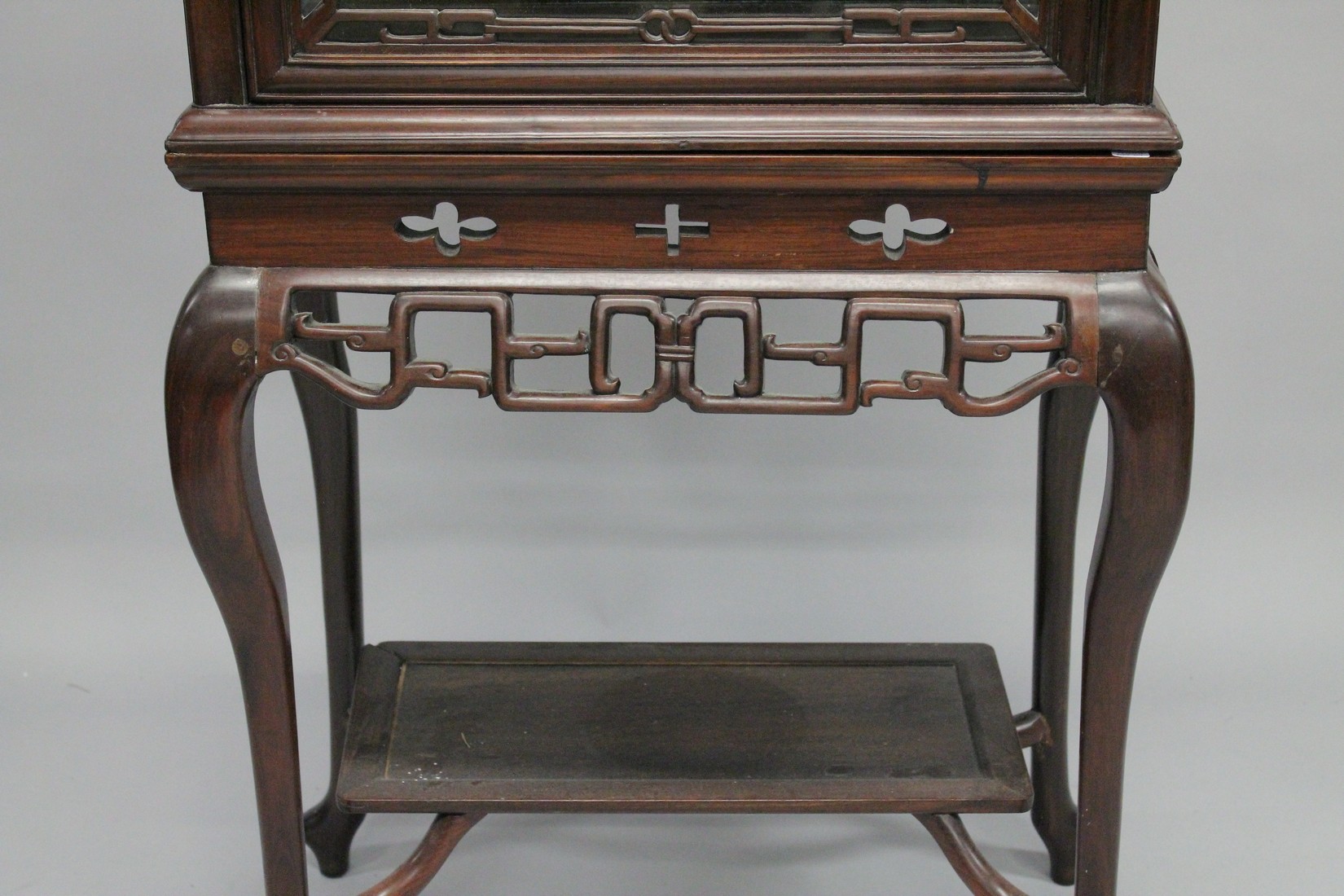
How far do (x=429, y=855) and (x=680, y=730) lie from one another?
1.08ft

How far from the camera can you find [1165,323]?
1.68 metres

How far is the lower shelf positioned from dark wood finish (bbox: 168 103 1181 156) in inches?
27.8

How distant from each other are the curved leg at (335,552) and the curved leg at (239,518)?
A: 0.21 m

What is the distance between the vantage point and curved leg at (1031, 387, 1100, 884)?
217 cm

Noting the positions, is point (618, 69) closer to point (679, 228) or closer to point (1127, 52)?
point (679, 228)

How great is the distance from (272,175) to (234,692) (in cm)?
114

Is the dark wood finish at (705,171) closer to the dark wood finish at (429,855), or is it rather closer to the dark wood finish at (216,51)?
the dark wood finish at (216,51)

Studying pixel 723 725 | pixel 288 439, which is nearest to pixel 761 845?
pixel 723 725

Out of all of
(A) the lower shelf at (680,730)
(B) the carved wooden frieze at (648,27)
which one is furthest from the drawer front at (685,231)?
(A) the lower shelf at (680,730)

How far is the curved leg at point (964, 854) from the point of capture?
6.51 feet

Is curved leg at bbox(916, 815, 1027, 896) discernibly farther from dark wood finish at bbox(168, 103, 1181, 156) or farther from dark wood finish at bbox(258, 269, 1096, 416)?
dark wood finish at bbox(168, 103, 1181, 156)

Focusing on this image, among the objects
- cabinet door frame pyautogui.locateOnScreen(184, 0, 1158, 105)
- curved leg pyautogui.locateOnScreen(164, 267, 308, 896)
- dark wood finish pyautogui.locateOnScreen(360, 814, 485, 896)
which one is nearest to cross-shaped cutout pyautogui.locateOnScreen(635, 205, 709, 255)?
cabinet door frame pyautogui.locateOnScreen(184, 0, 1158, 105)

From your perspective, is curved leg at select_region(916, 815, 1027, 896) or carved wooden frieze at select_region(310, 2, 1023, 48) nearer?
carved wooden frieze at select_region(310, 2, 1023, 48)

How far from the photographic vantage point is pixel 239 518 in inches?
69.7
